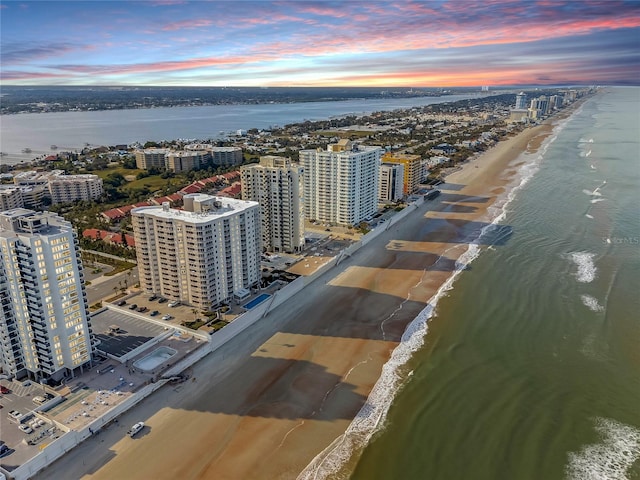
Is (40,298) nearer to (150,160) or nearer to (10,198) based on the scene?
(10,198)

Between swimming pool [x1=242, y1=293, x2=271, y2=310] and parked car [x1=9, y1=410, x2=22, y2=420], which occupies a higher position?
swimming pool [x1=242, y1=293, x2=271, y2=310]

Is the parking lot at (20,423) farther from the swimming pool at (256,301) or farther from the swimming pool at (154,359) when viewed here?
the swimming pool at (256,301)

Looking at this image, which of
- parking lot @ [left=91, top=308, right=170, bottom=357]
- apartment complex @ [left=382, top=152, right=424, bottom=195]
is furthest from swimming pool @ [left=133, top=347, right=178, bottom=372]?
apartment complex @ [left=382, top=152, right=424, bottom=195]

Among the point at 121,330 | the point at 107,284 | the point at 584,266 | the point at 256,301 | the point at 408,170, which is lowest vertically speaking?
the point at 121,330

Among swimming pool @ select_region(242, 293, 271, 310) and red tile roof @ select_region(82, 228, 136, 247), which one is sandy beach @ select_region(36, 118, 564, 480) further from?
red tile roof @ select_region(82, 228, 136, 247)

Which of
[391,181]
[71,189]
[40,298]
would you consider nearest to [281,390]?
[40,298]

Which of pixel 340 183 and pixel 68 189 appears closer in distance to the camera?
pixel 340 183

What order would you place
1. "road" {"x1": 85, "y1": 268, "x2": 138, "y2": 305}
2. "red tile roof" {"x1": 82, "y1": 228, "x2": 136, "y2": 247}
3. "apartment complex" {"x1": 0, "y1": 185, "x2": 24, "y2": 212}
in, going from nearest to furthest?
"road" {"x1": 85, "y1": 268, "x2": 138, "y2": 305}
"red tile roof" {"x1": 82, "y1": 228, "x2": 136, "y2": 247}
"apartment complex" {"x1": 0, "y1": 185, "x2": 24, "y2": 212}
